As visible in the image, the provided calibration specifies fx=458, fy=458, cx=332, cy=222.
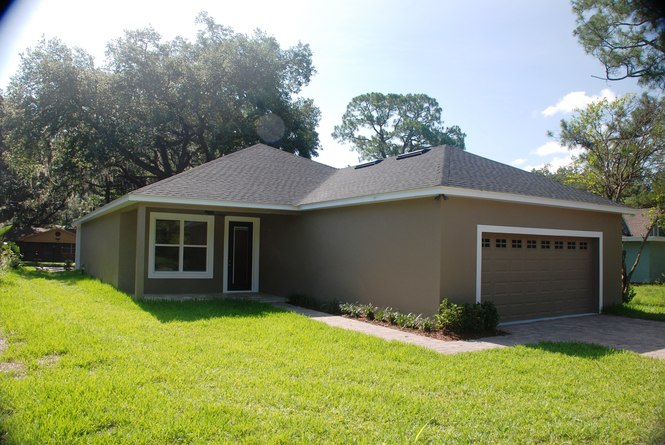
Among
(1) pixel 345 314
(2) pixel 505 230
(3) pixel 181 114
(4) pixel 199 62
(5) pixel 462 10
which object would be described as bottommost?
(1) pixel 345 314

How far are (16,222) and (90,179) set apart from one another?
1180cm

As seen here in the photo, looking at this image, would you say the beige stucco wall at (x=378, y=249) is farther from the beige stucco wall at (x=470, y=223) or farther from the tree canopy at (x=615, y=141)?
the tree canopy at (x=615, y=141)

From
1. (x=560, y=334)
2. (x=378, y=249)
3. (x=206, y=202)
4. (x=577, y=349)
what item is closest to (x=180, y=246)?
(x=206, y=202)

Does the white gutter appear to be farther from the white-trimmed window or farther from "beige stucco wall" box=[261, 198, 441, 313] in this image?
the white-trimmed window

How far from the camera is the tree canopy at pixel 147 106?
22266mm

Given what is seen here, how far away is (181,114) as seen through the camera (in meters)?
24.4

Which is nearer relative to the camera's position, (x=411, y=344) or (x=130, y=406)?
(x=130, y=406)

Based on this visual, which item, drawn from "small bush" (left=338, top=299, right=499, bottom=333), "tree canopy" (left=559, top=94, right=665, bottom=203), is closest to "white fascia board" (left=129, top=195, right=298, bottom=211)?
"small bush" (left=338, top=299, right=499, bottom=333)

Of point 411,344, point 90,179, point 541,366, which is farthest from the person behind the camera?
point 90,179

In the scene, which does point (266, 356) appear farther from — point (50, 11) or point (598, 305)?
point (598, 305)

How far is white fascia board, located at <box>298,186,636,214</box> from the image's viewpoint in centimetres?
860

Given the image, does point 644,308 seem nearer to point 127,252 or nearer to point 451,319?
point 451,319

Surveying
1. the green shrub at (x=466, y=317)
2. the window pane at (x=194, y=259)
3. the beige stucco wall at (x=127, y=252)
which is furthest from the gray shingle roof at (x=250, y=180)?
the green shrub at (x=466, y=317)

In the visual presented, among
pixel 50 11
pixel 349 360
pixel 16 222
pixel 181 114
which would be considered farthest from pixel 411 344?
pixel 16 222
